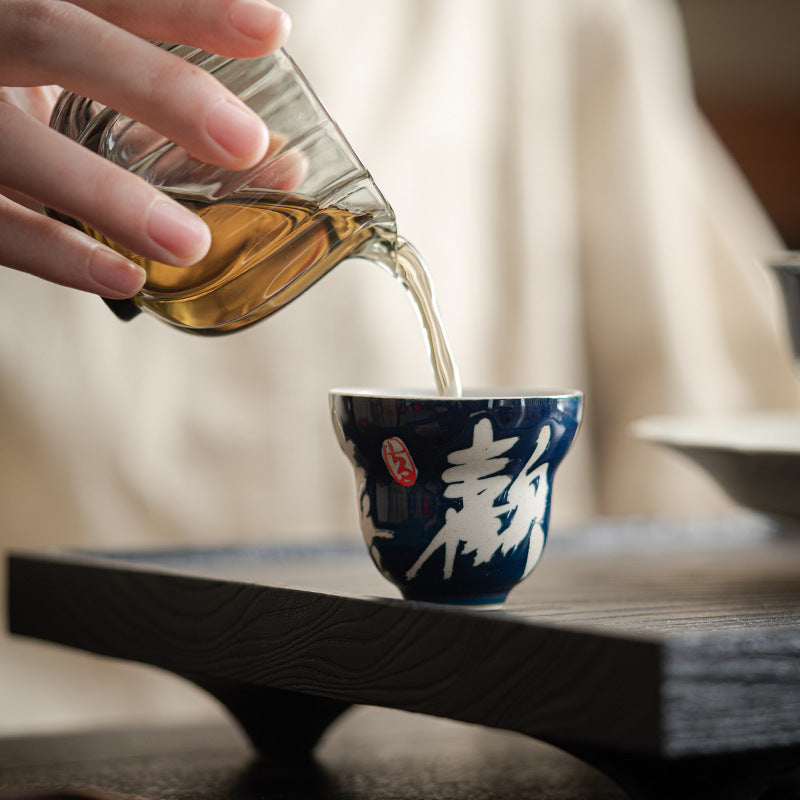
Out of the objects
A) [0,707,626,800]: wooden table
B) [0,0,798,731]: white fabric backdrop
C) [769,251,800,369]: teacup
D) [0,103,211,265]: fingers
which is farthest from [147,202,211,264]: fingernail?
[0,0,798,731]: white fabric backdrop

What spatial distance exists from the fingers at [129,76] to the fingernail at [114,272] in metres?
0.06

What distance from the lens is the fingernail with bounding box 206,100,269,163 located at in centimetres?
50

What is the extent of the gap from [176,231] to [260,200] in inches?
1.7

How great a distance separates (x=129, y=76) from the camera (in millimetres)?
518

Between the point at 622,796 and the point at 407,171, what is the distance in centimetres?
98

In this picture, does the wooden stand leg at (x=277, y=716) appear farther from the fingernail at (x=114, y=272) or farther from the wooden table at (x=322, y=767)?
the fingernail at (x=114, y=272)

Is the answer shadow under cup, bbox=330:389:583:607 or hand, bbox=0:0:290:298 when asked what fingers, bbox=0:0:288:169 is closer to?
hand, bbox=0:0:290:298

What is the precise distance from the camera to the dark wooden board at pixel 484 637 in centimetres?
40

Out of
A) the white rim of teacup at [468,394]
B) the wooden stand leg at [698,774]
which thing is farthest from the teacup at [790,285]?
the wooden stand leg at [698,774]

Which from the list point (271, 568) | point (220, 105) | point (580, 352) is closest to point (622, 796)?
point (271, 568)

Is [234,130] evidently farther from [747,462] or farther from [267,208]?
[747,462]

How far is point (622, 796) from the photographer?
59cm

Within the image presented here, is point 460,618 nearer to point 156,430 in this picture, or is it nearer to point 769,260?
point 769,260

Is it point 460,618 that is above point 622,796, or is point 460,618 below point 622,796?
above
